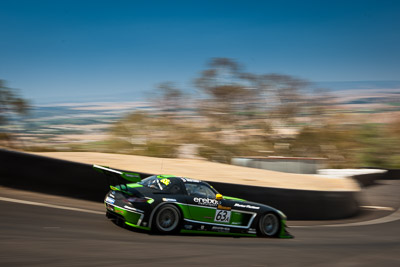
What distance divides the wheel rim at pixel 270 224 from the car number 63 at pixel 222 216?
103cm

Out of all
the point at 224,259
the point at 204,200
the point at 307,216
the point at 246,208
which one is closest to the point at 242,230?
the point at 246,208

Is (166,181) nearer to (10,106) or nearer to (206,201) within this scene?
(206,201)

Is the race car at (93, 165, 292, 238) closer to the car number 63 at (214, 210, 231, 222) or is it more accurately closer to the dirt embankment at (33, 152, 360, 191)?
the car number 63 at (214, 210, 231, 222)

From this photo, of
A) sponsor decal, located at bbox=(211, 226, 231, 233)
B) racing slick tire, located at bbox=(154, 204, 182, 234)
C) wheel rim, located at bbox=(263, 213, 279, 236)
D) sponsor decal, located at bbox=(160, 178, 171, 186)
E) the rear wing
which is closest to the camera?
the rear wing

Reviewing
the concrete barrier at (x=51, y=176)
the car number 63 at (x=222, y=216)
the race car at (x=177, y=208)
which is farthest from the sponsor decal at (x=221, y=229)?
the concrete barrier at (x=51, y=176)

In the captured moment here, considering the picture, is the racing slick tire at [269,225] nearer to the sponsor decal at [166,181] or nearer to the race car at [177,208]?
the race car at [177,208]

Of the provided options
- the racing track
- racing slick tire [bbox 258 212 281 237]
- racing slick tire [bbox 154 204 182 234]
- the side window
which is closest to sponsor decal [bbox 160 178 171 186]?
the side window

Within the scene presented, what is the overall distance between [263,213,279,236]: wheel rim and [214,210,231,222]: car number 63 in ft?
3.38

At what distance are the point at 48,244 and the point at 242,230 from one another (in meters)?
4.61

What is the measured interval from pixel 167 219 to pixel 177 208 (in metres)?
0.27

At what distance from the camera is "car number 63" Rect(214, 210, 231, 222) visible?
9273 millimetres

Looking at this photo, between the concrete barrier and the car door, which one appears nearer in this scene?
the car door

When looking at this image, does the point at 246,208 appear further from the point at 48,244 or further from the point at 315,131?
the point at 315,131

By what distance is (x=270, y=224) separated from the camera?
10211 mm
